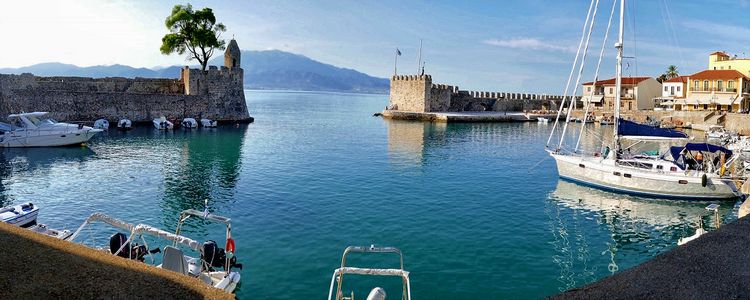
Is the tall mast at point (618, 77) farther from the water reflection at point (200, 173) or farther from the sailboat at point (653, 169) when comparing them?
the water reflection at point (200, 173)

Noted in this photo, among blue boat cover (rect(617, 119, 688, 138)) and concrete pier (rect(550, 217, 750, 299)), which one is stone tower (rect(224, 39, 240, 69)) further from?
concrete pier (rect(550, 217, 750, 299))

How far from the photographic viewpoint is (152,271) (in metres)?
4.98

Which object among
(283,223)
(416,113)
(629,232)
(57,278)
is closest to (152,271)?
(57,278)

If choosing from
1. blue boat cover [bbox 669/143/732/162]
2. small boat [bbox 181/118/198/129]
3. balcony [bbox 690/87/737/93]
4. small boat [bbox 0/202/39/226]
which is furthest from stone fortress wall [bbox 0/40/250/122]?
balcony [bbox 690/87/737/93]

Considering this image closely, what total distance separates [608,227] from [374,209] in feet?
25.2

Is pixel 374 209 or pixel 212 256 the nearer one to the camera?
pixel 212 256

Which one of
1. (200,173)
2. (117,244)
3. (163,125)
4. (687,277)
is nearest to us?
(687,277)

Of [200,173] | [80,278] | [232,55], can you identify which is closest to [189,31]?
[232,55]

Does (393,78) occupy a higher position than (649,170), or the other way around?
(393,78)

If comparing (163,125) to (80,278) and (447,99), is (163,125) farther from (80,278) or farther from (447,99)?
(80,278)

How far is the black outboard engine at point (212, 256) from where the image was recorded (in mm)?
10836

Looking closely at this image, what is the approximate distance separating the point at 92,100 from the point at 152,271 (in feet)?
149

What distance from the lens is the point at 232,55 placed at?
51156 mm

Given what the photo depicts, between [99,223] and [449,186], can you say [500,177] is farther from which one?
[99,223]
